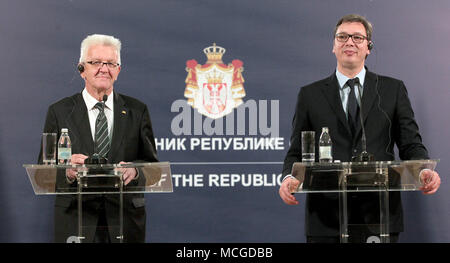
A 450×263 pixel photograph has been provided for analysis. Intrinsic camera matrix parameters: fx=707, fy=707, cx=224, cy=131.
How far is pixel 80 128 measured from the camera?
5266 mm

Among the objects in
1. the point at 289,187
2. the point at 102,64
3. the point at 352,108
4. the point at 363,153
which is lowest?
the point at 289,187

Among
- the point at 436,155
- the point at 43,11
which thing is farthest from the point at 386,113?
the point at 43,11

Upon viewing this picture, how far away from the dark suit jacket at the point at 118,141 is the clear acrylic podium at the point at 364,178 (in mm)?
1247

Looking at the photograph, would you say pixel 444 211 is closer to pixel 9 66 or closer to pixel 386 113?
pixel 386 113

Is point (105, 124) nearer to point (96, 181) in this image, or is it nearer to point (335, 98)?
point (96, 181)

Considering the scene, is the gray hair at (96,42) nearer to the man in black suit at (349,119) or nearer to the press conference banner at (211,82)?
the press conference banner at (211,82)

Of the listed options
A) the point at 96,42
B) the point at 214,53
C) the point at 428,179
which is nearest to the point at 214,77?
the point at 214,53

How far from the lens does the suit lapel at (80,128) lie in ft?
17.1

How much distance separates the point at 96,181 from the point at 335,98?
185cm

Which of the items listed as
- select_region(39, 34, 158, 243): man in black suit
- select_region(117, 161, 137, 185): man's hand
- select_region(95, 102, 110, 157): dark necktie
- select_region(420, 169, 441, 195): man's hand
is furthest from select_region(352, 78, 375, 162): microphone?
select_region(95, 102, 110, 157): dark necktie

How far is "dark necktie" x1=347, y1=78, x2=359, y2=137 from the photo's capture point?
16.4 ft

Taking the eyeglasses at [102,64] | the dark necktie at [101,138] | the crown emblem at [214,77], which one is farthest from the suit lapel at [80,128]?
the crown emblem at [214,77]

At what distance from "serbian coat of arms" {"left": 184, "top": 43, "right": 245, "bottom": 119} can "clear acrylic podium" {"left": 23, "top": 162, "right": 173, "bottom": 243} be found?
7.08ft
